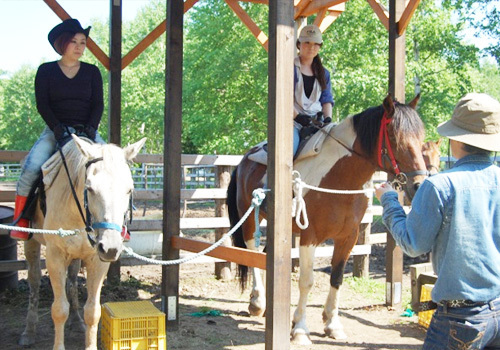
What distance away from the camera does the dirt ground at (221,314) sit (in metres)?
5.29

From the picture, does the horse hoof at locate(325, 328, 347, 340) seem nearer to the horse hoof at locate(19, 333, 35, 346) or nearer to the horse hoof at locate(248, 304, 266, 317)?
the horse hoof at locate(248, 304, 266, 317)

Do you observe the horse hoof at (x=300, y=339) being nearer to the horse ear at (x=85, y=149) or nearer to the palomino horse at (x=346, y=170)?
the palomino horse at (x=346, y=170)

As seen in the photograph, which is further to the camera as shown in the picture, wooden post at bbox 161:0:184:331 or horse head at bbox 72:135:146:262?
wooden post at bbox 161:0:184:331

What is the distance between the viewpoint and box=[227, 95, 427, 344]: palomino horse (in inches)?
187

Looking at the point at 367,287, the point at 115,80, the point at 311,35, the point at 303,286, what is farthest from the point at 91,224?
the point at 367,287

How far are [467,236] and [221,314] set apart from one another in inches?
176

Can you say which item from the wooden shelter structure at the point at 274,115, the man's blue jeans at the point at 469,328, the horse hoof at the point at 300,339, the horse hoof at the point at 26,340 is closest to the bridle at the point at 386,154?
the wooden shelter structure at the point at 274,115

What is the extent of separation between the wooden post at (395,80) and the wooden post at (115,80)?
3565 mm

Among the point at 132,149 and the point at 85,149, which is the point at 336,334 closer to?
the point at 132,149

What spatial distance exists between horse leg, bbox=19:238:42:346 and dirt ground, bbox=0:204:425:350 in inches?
4.5

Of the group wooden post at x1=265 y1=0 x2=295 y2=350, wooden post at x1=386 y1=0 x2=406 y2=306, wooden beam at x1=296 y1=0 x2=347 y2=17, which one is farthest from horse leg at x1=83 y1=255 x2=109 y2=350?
wooden beam at x1=296 y1=0 x2=347 y2=17

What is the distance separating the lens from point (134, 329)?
4418mm

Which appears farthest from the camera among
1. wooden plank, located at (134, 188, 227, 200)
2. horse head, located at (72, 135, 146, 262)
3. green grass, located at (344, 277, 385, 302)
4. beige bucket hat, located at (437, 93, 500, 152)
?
wooden plank, located at (134, 188, 227, 200)

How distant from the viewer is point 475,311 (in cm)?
233
